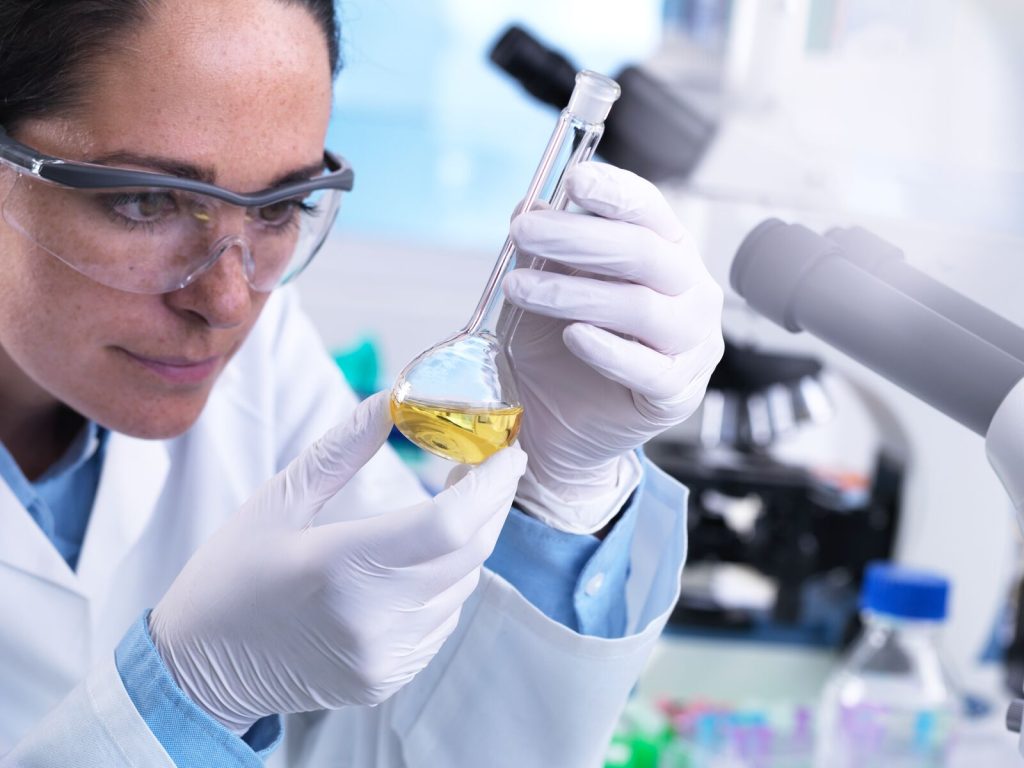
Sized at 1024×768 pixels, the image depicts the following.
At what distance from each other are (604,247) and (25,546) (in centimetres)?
75

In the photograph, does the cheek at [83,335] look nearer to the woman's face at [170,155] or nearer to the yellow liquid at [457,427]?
the woman's face at [170,155]

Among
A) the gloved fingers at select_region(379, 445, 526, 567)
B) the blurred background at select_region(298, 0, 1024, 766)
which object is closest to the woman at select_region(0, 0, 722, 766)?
the gloved fingers at select_region(379, 445, 526, 567)

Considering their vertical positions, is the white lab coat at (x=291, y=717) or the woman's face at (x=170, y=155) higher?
the woman's face at (x=170, y=155)

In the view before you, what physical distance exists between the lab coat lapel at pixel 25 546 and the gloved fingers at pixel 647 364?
0.68 m

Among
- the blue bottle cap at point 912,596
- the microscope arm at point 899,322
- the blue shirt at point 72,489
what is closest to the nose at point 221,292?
the blue shirt at point 72,489

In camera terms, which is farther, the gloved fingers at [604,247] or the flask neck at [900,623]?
the flask neck at [900,623]

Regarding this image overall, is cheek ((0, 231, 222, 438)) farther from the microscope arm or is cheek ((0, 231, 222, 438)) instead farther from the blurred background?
the microscope arm

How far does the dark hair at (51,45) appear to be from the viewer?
0.99m

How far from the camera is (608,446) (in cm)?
100

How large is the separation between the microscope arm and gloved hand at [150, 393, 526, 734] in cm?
25

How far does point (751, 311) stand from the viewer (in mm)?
1512

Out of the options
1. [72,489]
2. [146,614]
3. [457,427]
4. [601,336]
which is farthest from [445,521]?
[72,489]

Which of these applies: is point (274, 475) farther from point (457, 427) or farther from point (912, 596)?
point (912, 596)

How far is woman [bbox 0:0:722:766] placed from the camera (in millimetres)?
865
